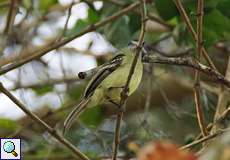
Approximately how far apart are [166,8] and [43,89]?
0.96 metres

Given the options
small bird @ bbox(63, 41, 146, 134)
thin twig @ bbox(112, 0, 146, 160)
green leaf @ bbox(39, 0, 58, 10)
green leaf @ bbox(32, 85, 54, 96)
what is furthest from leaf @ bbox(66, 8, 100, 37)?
thin twig @ bbox(112, 0, 146, 160)

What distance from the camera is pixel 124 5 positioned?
1.99m

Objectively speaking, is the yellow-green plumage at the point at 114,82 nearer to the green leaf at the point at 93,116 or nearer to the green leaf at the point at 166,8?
the green leaf at the point at 166,8

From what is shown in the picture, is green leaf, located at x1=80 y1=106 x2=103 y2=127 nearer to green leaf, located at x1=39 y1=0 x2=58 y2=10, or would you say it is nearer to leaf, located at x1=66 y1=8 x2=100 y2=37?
leaf, located at x1=66 y1=8 x2=100 y2=37

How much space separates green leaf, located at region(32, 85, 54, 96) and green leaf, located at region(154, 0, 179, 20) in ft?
2.78

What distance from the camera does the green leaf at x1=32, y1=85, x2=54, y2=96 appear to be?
8.11 feet

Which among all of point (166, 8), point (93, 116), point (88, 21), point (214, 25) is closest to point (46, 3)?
point (88, 21)

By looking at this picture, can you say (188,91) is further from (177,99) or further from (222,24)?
(222,24)

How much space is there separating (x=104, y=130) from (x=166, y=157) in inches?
61.5

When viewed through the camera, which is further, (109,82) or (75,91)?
(75,91)

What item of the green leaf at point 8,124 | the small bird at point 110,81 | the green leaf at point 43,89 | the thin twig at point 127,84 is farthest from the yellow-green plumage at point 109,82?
the green leaf at point 43,89

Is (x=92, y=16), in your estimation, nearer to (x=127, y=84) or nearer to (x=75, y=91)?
(x=75, y=91)

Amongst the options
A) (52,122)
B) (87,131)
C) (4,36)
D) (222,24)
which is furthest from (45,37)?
(4,36)

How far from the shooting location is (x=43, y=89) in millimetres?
2539
